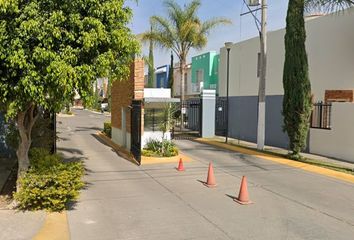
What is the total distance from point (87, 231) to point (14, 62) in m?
3.08

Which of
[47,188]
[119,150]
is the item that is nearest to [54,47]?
[47,188]

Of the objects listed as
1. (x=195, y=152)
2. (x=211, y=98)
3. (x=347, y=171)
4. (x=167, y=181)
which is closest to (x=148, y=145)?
(x=195, y=152)

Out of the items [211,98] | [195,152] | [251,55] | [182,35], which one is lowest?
[195,152]

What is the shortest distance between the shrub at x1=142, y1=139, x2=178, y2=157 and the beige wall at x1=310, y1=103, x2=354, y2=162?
6.24 meters

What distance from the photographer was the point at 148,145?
17078 millimetres

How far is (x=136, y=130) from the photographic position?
15.7 m

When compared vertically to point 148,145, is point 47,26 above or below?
above

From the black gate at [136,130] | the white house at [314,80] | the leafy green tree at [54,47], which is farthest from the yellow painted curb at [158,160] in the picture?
the leafy green tree at [54,47]

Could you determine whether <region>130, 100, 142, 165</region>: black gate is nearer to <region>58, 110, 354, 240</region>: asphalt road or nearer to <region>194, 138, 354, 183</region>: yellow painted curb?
<region>58, 110, 354, 240</region>: asphalt road

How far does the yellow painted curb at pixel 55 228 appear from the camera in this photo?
6762 millimetres

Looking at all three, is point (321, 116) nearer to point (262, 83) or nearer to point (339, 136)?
point (339, 136)

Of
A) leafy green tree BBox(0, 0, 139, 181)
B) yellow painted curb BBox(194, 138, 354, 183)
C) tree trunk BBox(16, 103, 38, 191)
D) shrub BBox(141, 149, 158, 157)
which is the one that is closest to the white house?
yellow painted curb BBox(194, 138, 354, 183)

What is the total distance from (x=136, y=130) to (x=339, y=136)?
26.3 ft

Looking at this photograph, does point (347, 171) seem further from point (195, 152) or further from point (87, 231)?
point (87, 231)
